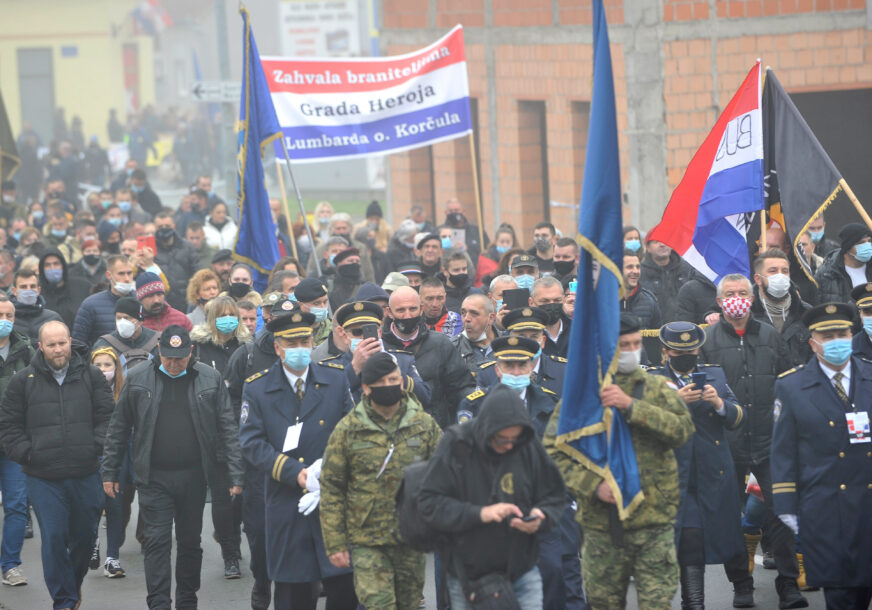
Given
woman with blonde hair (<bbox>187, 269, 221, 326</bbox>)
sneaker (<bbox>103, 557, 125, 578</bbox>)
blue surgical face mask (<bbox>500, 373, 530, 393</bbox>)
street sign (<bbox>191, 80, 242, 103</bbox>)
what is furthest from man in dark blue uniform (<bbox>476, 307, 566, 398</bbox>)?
street sign (<bbox>191, 80, 242, 103</bbox>)

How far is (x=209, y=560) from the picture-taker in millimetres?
11438

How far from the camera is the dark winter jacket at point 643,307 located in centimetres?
1188

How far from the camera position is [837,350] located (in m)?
8.16

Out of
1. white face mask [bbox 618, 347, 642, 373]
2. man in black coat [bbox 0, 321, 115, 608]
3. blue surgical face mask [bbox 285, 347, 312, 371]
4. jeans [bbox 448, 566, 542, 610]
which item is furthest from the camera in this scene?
man in black coat [bbox 0, 321, 115, 608]

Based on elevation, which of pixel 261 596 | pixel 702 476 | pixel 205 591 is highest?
pixel 702 476

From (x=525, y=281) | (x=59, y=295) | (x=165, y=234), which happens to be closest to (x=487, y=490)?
(x=525, y=281)

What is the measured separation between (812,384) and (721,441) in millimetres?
940

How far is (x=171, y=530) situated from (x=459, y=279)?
404 centimetres

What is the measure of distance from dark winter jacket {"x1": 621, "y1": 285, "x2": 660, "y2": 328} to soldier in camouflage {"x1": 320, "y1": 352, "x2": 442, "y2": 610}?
14.4 ft

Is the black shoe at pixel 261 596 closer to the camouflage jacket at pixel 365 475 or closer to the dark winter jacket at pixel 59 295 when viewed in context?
the camouflage jacket at pixel 365 475

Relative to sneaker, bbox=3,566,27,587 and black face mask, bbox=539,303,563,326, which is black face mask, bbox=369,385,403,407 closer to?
black face mask, bbox=539,303,563,326

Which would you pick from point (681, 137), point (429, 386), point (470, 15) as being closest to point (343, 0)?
point (470, 15)

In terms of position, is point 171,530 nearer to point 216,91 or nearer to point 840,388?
point 840,388

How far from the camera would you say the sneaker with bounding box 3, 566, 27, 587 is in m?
10.8
